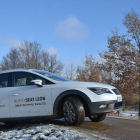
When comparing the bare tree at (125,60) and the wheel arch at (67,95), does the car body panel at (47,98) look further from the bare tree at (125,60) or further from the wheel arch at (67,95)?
the bare tree at (125,60)

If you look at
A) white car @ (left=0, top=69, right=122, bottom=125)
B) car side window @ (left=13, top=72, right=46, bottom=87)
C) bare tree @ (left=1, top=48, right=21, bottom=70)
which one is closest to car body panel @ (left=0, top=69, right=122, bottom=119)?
white car @ (left=0, top=69, right=122, bottom=125)

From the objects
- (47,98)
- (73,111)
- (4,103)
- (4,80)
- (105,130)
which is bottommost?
(105,130)

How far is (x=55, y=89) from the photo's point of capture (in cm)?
488

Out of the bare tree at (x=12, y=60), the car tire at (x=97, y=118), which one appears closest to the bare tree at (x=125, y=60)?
the car tire at (x=97, y=118)

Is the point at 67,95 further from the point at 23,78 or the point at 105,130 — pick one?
the point at 23,78

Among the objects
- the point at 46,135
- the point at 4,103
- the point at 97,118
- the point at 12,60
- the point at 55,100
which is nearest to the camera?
the point at 46,135

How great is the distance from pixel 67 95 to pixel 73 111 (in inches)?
16.9

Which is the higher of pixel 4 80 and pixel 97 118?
pixel 4 80

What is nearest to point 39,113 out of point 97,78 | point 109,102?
point 109,102

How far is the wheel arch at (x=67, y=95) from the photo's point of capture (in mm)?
4664

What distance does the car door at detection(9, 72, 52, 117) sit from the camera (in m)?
4.88

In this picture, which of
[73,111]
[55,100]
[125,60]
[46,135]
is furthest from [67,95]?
[125,60]

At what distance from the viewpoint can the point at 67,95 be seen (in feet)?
16.0

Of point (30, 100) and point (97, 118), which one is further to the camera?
point (97, 118)
